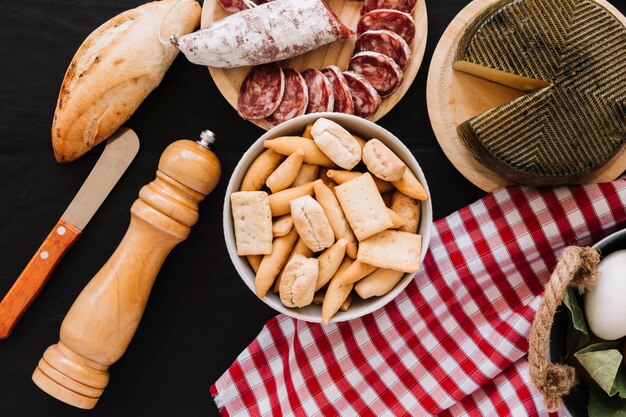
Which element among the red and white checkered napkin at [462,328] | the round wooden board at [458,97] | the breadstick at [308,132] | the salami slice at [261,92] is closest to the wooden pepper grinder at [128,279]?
the salami slice at [261,92]

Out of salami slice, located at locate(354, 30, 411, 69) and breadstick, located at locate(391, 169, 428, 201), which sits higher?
salami slice, located at locate(354, 30, 411, 69)

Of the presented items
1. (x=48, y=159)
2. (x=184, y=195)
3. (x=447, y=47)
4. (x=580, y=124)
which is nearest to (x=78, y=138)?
(x=48, y=159)

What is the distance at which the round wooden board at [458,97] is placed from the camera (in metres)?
1.06

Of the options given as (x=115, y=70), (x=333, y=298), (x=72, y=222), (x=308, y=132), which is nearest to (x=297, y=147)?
(x=308, y=132)

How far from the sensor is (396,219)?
94cm

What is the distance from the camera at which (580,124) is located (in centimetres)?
97

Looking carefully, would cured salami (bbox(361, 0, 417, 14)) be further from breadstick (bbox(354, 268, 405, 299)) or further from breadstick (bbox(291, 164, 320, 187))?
breadstick (bbox(354, 268, 405, 299))

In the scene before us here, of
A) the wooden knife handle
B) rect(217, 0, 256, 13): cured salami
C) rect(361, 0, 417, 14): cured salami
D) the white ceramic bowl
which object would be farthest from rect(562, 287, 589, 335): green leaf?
the wooden knife handle

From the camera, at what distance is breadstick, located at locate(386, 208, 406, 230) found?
93 cm

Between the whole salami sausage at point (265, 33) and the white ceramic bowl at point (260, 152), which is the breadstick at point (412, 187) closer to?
the white ceramic bowl at point (260, 152)

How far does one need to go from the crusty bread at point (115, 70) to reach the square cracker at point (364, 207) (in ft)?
1.41

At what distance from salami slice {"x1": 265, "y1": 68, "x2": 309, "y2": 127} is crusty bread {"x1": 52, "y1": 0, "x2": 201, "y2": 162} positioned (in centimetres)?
21

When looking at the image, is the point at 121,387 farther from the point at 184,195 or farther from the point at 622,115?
the point at 622,115

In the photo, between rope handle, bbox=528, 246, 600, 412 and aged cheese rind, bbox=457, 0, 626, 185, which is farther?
aged cheese rind, bbox=457, 0, 626, 185
